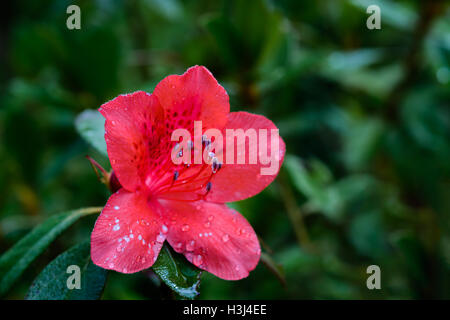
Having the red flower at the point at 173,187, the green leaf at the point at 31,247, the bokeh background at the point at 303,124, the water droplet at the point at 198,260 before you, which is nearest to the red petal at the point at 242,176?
the red flower at the point at 173,187

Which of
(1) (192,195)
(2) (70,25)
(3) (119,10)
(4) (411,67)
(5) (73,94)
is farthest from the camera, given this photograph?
(3) (119,10)

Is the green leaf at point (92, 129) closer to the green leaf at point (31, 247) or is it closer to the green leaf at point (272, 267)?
the green leaf at point (31, 247)

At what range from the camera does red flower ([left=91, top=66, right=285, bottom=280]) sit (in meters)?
0.61

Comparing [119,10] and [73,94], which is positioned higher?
[119,10]

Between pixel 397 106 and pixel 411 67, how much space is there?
135 mm

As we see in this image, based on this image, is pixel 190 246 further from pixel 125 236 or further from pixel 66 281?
pixel 66 281

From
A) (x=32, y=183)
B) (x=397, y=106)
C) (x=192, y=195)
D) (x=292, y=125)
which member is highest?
(x=397, y=106)

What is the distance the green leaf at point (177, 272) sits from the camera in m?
0.61

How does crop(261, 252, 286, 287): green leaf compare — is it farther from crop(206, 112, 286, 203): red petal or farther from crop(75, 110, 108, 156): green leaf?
crop(75, 110, 108, 156): green leaf

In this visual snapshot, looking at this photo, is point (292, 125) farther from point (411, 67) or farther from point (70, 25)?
point (70, 25)

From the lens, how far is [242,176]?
719 millimetres

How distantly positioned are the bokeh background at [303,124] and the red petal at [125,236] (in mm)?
382
